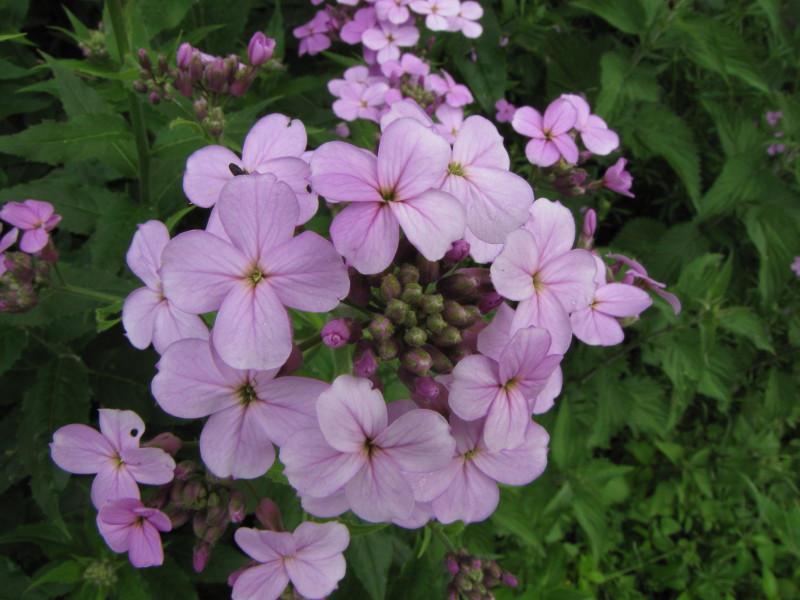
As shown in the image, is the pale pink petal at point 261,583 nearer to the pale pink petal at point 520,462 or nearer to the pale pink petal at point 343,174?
the pale pink petal at point 520,462

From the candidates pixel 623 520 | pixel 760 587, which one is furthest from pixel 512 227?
pixel 760 587

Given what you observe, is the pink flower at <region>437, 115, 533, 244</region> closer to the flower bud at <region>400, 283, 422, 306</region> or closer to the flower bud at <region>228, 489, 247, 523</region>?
the flower bud at <region>400, 283, 422, 306</region>

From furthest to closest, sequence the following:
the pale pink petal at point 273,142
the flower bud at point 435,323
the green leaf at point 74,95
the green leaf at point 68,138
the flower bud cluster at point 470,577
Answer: the green leaf at point 74,95, the green leaf at point 68,138, the flower bud cluster at point 470,577, the pale pink petal at point 273,142, the flower bud at point 435,323

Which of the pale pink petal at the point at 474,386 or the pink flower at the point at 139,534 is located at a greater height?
the pale pink petal at the point at 474,386

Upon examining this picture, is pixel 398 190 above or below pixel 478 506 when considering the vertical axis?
above

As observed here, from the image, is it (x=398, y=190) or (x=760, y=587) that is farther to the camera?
(x=760, y=587)

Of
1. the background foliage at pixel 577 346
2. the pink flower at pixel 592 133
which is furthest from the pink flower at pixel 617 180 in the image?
the background foliage at pixel 577 346

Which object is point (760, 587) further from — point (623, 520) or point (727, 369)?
point (727, 369)
